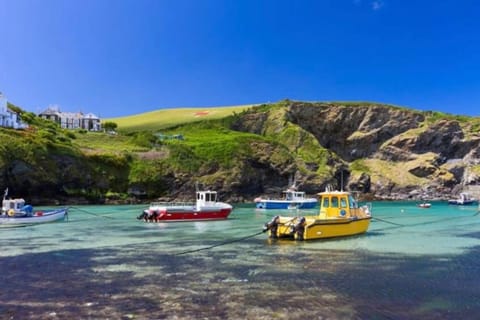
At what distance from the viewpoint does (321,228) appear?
105 ft

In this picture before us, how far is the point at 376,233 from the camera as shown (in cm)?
3850

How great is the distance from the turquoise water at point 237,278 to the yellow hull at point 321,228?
0.90 m

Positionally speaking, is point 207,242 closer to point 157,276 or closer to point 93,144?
point 157,276

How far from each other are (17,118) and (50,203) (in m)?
40.8

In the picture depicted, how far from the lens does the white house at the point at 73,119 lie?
483 feet

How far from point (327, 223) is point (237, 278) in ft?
47.2

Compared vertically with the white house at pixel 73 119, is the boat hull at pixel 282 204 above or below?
below

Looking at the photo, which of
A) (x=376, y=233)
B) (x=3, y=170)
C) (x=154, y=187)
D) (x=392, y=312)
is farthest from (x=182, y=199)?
(x=392, y=312)

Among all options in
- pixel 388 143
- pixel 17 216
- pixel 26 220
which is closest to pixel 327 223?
pixel 26 220

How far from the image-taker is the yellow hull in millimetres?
31562

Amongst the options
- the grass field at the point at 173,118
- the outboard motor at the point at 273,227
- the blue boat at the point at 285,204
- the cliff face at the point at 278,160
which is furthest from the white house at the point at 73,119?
the outboard motor at the point at 273,227

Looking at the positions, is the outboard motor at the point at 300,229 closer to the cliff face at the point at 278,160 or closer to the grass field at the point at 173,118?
the cliff face at the point at 278,160

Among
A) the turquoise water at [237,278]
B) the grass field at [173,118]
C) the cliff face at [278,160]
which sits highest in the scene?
Answer: the grass field at [173,118]

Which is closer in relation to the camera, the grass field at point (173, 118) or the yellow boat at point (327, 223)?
the yellow boat at point (327, 223)
